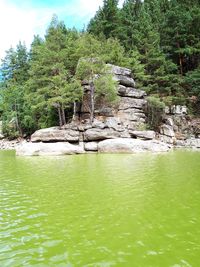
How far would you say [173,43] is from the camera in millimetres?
42688

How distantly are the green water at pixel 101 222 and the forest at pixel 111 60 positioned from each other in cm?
2081

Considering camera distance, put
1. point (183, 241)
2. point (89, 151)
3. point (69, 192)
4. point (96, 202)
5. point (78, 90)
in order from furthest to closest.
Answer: point (78, 90), point (89, 151), point (69, 192), point (96, 202), point (183, 241)

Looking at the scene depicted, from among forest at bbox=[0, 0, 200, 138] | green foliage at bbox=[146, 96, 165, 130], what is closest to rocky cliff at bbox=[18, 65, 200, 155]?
green foliage at bbox=[146, 96, 165, 130]

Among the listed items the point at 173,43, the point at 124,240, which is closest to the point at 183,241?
the point at 124,240

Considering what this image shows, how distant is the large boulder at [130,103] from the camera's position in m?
35.3

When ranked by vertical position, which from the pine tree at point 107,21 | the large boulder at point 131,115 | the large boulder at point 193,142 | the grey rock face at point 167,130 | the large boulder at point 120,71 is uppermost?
the pine tree at point 107,21

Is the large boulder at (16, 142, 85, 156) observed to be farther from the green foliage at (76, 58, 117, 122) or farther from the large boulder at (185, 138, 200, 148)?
the large boulder at (185, 138, 200, 148)

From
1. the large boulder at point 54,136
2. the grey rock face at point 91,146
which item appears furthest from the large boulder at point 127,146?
the large boulder at point 54,136

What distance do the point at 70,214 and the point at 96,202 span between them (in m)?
1.39

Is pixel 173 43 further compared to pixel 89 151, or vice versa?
pixel 173 43

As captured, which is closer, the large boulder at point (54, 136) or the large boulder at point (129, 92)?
the large boulder at point (54, 136)

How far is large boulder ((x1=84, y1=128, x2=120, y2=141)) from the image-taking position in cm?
2890

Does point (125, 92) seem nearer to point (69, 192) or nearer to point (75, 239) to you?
point (69, 192)

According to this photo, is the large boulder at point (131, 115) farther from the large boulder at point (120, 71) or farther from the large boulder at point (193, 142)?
the large boulder at point (193, 142)
